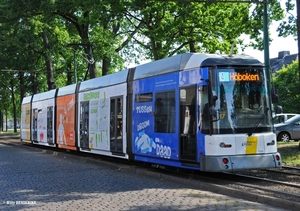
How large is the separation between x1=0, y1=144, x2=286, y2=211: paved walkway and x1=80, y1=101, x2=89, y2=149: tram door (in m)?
4.87

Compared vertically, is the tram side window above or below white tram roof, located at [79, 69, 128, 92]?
below

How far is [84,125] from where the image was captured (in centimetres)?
1809

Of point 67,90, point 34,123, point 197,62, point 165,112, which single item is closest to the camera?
point 197,62

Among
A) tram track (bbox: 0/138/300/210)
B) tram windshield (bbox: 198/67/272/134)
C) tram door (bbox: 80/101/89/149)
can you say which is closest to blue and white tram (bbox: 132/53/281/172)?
tram windshield (bbox: 198/67/272/134)

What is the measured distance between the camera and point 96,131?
655 inches

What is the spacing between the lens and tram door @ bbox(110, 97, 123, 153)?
14602 mm

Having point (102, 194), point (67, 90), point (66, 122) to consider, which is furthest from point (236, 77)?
point (67, 90)

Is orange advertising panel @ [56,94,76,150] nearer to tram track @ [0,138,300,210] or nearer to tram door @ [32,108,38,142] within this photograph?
tram door @ [32,108,38,142]

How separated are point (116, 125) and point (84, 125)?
3.58 m

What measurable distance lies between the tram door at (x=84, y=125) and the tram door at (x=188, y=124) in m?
7.36

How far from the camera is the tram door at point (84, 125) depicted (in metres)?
17.8

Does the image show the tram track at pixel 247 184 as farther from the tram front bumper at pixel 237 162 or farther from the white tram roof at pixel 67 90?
the white tram roof at pixel 67 90

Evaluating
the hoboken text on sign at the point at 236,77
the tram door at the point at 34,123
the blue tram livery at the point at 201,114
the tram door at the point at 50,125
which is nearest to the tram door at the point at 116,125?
the blue tram livery at the point at 201,114

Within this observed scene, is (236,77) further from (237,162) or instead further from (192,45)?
(192,45)
